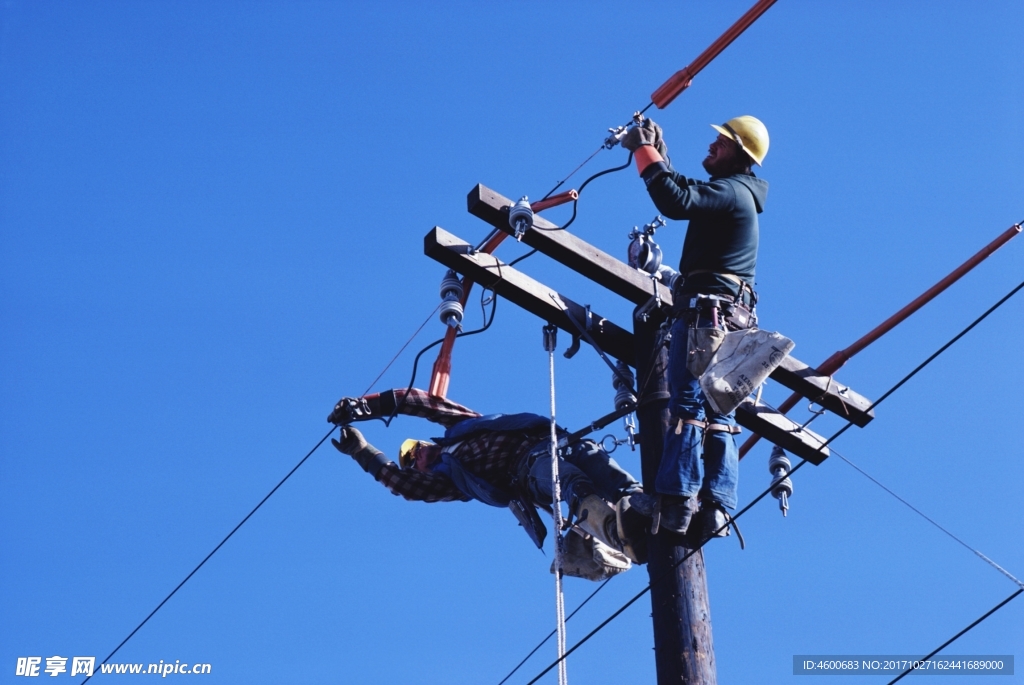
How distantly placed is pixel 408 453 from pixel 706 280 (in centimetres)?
256

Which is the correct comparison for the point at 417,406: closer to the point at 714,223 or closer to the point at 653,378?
the point at 653,378

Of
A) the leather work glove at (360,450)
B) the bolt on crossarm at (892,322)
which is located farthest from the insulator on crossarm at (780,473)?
the leather work glove at (360,450)

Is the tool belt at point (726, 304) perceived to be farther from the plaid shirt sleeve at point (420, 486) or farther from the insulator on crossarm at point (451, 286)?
the plaid shirt sleeve at point (420, 486)

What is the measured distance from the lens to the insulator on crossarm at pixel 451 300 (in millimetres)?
8625

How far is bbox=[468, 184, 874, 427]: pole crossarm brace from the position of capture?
807 cm

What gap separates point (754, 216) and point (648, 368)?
39.9 inches

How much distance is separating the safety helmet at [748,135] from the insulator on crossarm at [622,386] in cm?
144

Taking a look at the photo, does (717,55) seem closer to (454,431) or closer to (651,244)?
(651,244)

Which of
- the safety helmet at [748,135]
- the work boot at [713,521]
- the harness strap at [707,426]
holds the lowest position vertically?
the work boot at [713,521]

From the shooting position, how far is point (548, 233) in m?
8.22

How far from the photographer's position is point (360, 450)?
31.1 ft

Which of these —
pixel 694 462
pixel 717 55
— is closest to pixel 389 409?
pixel 694 462

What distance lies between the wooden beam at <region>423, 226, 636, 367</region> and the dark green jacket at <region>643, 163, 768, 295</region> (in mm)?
765

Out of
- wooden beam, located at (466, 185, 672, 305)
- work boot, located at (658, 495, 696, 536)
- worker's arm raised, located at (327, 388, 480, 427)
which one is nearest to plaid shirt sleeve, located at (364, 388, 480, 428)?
worker's arm raised, located at (327, 388, 480, 427)
